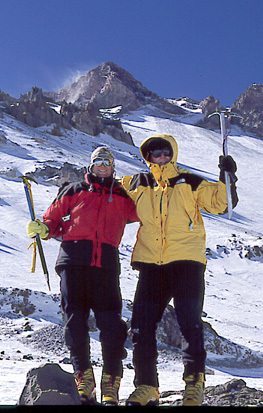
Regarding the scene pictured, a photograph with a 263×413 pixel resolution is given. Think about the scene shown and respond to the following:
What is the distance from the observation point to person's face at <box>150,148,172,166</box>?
3.83 m

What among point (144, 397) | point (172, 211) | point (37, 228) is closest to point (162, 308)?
point (144, 397)

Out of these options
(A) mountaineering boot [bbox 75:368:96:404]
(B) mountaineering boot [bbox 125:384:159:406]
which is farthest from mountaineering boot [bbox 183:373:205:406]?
(A) mountaineering boot [bbox 75:368:96:404]

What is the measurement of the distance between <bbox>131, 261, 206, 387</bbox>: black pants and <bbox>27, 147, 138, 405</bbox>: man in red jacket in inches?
7.5

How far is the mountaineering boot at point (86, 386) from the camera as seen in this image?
10.6 feet

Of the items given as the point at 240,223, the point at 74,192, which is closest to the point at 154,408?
the point at 74,192

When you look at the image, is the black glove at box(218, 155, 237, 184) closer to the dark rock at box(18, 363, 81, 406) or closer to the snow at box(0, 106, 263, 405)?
the dark rock at box(18, 363, 81, 406)

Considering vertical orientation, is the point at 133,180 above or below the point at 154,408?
above

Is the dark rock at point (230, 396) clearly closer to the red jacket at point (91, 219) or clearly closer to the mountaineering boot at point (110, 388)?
the mountaineering boot at point (110, 388)

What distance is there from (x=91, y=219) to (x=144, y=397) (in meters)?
1.53

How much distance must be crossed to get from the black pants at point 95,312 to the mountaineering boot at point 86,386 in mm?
43

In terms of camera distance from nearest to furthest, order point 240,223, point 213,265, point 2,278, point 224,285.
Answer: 1. point 2,278
2. point 224,285
3. point 213,265
4. point 240,223

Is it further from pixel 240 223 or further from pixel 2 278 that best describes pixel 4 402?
pixel 240 223

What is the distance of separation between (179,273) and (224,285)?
52.9ft

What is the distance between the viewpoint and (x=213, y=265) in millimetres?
21641
